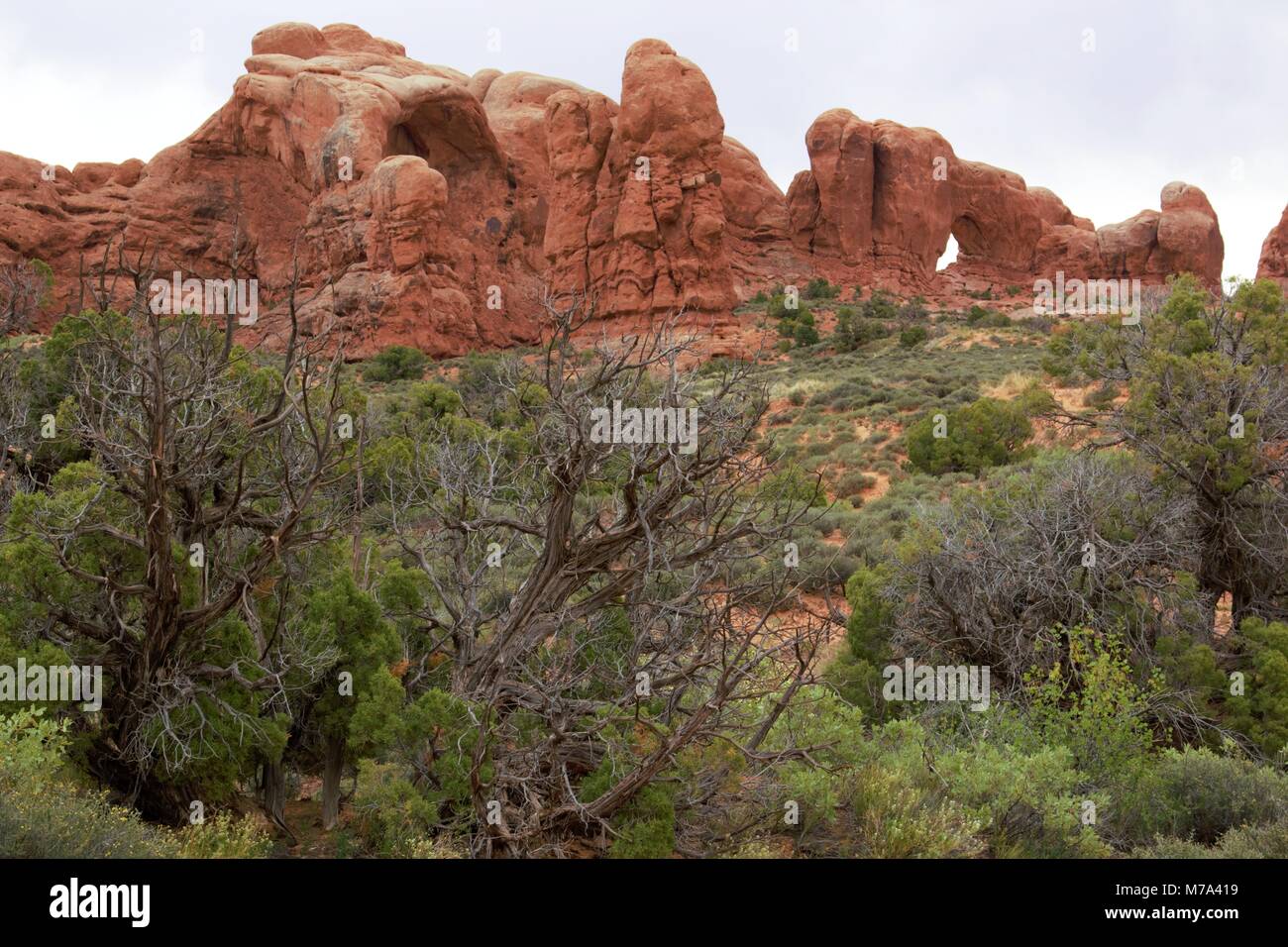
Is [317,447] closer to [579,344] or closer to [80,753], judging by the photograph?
[80,753]

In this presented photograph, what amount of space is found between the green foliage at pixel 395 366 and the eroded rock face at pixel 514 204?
1.44 metres

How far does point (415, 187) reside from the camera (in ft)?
111

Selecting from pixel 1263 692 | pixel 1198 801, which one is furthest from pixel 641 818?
pixel 1263 692

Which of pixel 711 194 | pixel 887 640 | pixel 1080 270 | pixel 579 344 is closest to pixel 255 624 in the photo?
pixel 887 640

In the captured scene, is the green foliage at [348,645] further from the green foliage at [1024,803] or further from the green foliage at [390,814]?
the green foliage at [1024,803]

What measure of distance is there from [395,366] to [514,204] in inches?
560

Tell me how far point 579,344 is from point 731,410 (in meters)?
29.4

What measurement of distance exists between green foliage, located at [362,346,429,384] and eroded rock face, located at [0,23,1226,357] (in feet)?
4.74

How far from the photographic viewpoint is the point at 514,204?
4253cm

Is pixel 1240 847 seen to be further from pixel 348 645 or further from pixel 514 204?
pixel 514 204

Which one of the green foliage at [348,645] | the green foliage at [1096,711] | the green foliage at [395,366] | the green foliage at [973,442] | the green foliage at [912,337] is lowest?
the green foliage at [1096,711]

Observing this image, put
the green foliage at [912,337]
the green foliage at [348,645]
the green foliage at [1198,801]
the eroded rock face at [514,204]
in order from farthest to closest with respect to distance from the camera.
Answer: the eroded rock face at [514,204] < the green foliage at [912,337] < the green foliage at [1198,801] < the green foliage at [348,645]

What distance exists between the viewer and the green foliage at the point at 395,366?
3078 cm

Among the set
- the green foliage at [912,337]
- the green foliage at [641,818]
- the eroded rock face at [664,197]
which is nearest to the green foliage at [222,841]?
the green foliage at [641,818]
